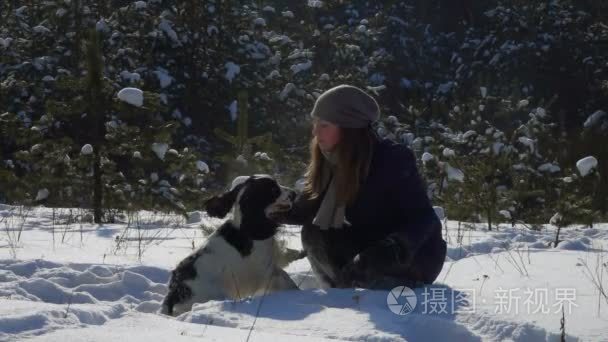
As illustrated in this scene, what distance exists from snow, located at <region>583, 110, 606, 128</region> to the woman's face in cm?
1769

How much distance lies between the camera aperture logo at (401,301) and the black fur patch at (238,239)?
3.56 ft

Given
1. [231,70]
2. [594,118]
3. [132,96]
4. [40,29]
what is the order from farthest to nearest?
[594,118] < [231,70] < [40,29] < [132,96]

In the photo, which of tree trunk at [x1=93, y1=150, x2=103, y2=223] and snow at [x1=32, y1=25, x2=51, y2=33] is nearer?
tree trunk at [x1=93, y1=150, x2=103, y2=223]

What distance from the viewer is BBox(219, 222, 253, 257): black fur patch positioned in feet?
15.4

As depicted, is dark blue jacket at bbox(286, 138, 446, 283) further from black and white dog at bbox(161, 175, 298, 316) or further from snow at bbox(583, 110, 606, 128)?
snow at bbox(583, 110, 606, 128)

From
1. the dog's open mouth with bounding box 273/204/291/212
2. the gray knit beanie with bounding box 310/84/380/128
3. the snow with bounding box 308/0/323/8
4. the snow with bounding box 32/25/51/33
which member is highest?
the snow with bounding box 308/0/323/8

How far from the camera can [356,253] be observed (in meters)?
4.81

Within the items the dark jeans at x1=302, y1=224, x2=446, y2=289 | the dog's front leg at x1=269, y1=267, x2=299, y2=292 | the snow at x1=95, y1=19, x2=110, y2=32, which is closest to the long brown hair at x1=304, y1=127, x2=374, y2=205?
the dark jeans at x1=302, y1=224, x2=446, y2=289

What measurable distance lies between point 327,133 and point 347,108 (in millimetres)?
220

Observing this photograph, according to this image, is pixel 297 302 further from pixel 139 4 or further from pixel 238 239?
pixel 139 4

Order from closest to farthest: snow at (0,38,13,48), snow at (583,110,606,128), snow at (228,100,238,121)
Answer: snow at (0,38,13,48), snow at (228,100,238,121), snow at (583,110,606,128)

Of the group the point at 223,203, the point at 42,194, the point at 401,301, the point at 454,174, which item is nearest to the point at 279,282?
the point at 223,203

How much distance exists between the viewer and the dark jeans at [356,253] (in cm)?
442

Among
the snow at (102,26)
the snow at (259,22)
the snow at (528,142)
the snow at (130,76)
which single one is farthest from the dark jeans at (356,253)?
the snow at (259,22)
